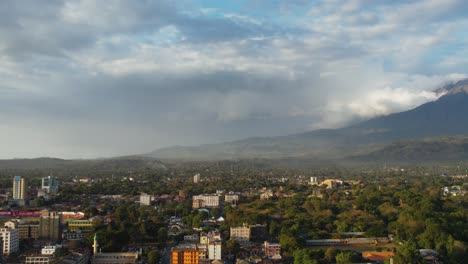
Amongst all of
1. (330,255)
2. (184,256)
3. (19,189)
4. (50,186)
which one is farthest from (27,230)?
(50,186)

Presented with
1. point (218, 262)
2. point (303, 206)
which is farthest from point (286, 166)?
point (218, 262)

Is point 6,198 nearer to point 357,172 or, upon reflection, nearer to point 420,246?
point 420,246

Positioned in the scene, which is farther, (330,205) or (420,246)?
(330,205)

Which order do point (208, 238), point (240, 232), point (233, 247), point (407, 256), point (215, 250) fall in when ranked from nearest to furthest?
point (407, 256)
point (215, 250)
point (233, 247)
point (208, 238)
point (240, 232)

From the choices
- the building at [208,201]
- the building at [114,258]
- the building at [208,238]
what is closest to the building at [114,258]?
the building at [114,258]

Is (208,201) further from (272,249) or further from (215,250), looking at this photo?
(215,250)

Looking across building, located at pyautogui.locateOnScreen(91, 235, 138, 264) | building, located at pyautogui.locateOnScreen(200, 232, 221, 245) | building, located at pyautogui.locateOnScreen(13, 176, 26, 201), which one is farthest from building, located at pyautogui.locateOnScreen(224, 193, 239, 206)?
building, located at pyautogui.locateOnScreen(91, 235, 138, 264)

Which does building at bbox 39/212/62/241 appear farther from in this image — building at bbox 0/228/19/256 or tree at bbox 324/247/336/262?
tree at bbox 324/247/336/262

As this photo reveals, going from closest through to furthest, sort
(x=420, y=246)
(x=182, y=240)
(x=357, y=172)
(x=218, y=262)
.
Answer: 1. (x=218, y=262)
2. (x=420, y=246)
3. (x=182, y=240)
4. (x=357, y=172)
